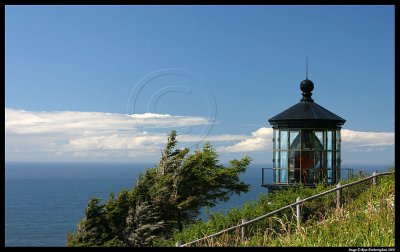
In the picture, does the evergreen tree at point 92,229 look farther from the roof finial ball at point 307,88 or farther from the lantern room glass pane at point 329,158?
the roof finial ball at point 307,88

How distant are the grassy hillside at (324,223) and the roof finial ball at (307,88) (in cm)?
329

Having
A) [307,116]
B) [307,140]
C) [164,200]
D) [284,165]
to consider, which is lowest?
[164,200]

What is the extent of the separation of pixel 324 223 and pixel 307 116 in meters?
8.83

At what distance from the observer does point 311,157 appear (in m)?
18.0

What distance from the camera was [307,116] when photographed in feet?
58.3

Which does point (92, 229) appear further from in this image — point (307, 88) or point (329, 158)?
point (307, 88)

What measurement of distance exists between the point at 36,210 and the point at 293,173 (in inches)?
3867

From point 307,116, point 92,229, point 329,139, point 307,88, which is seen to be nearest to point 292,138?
point 307,116

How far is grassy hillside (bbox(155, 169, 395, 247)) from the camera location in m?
Answer: 7.87

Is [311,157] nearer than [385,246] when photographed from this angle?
No

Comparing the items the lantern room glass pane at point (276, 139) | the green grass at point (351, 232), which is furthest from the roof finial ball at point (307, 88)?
the green grass at point (351, 232)

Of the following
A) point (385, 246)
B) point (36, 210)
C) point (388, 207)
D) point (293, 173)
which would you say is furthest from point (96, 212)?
point (36, 210)
